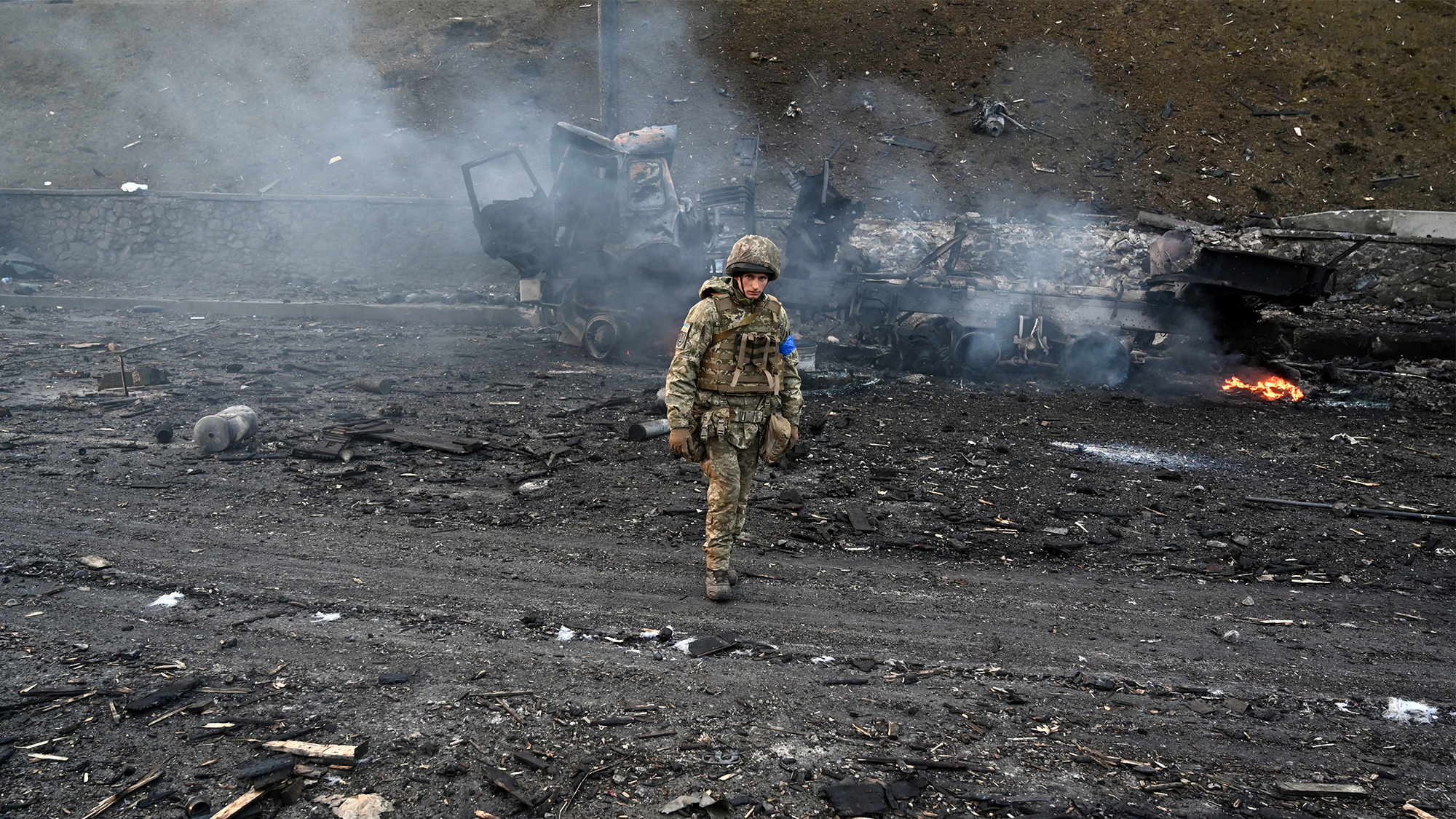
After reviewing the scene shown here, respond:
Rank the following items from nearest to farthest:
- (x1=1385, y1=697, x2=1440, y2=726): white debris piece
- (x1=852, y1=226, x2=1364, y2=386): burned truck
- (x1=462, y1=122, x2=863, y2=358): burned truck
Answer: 1. (x1=1385, y1=697, x2=1440, y2=726): white debris piece
2. (x1=852, y1=226, x2=1364, y2=386): burned truck
3. (x1=462, y1=122, x2=863, y2=358): burned truck

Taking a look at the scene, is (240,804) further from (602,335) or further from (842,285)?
(842,285)

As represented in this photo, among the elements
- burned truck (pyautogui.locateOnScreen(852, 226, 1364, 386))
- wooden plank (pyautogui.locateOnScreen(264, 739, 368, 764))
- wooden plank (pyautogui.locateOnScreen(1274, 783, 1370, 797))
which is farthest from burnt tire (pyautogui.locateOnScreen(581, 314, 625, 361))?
wooden plank (pyautogui.locateOnScreen(1274, 783, 1370, 797))

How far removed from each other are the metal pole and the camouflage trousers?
48.1 ft

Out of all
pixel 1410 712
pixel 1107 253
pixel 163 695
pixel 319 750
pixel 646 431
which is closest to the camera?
pixel 319 750

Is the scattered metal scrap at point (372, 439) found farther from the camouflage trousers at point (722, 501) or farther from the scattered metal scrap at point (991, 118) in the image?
the scattered metal scrap at point (991, 118)

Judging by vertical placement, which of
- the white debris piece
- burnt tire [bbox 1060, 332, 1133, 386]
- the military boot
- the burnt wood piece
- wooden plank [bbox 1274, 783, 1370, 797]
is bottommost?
wooden plank [bbox 1274, 783, 1370, 797]

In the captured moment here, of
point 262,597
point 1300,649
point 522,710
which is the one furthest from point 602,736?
point 1300,649

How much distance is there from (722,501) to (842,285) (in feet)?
27.6

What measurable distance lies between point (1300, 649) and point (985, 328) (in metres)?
7.60

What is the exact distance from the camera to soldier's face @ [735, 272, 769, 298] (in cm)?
466

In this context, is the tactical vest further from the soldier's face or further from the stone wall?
the stone wall

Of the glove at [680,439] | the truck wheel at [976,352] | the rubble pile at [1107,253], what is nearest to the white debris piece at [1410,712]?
the glove at [680,439]

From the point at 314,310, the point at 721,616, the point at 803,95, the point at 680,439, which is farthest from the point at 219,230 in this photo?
the point at 721,616

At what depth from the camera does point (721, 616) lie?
15.1ft
